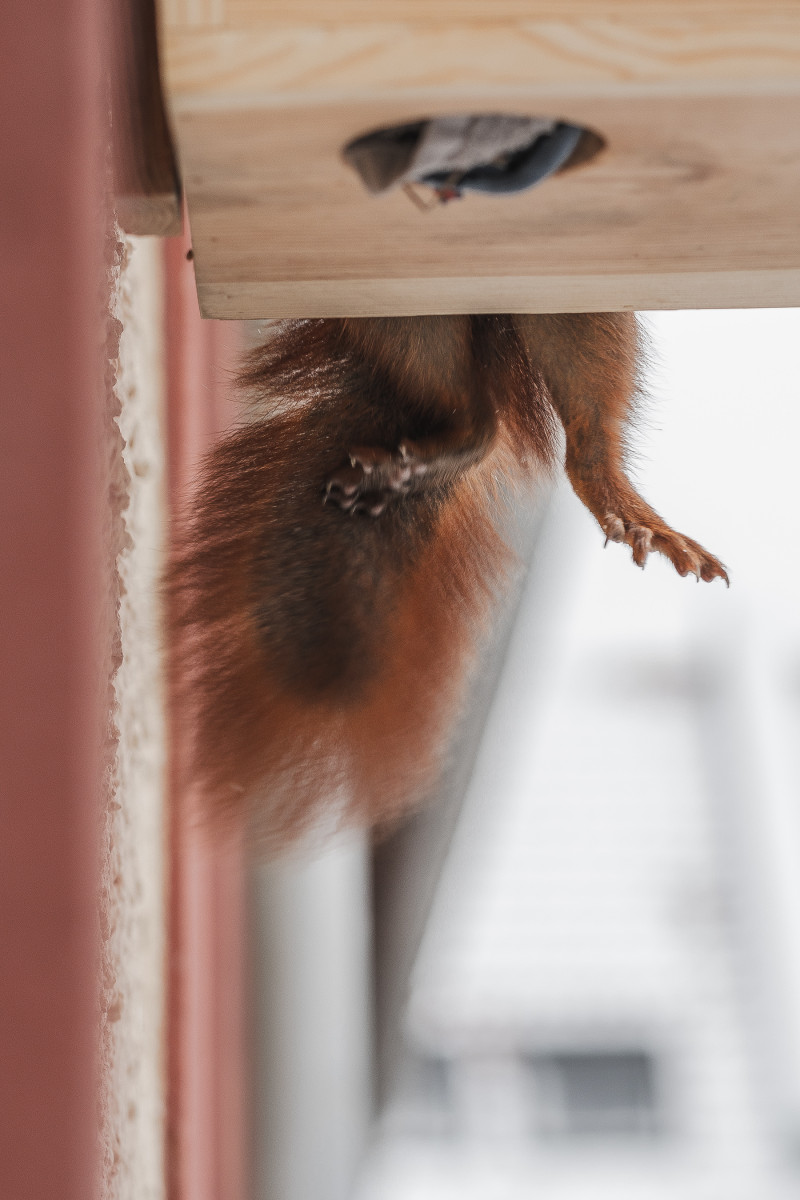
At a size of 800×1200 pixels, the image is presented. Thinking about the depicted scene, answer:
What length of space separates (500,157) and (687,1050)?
6164mm

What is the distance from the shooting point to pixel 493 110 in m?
0.62

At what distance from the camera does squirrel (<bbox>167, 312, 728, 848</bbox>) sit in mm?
1056

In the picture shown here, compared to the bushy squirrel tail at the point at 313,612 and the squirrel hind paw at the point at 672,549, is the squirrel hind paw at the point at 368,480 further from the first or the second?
the squirrel hind paw at the point at 672,549

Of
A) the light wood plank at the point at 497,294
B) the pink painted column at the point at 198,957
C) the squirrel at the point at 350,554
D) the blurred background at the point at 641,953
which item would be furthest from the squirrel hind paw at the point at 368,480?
the blurred background at the point at 641,953

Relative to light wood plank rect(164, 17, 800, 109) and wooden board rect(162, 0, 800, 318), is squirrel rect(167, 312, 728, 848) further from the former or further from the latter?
light wood plank rect(164, 17, 800, 109)

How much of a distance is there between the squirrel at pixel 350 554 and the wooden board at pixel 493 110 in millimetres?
236

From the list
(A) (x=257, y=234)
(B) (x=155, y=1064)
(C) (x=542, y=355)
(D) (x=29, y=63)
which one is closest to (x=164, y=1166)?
(B) (x=155, y=1064)

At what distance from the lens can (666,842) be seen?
257 inches

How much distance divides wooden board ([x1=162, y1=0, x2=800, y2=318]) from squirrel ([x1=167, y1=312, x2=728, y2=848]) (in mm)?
236

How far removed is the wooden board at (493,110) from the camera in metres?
0.60

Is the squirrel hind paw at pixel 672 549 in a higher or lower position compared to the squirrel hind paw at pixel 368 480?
lower

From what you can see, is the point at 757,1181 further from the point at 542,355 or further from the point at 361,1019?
the point at 542,355

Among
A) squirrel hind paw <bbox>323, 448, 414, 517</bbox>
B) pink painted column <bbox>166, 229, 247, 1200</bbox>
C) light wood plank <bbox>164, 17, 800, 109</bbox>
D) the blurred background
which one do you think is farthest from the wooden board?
the blurred background

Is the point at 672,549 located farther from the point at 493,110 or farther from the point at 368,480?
the point at 493,110
